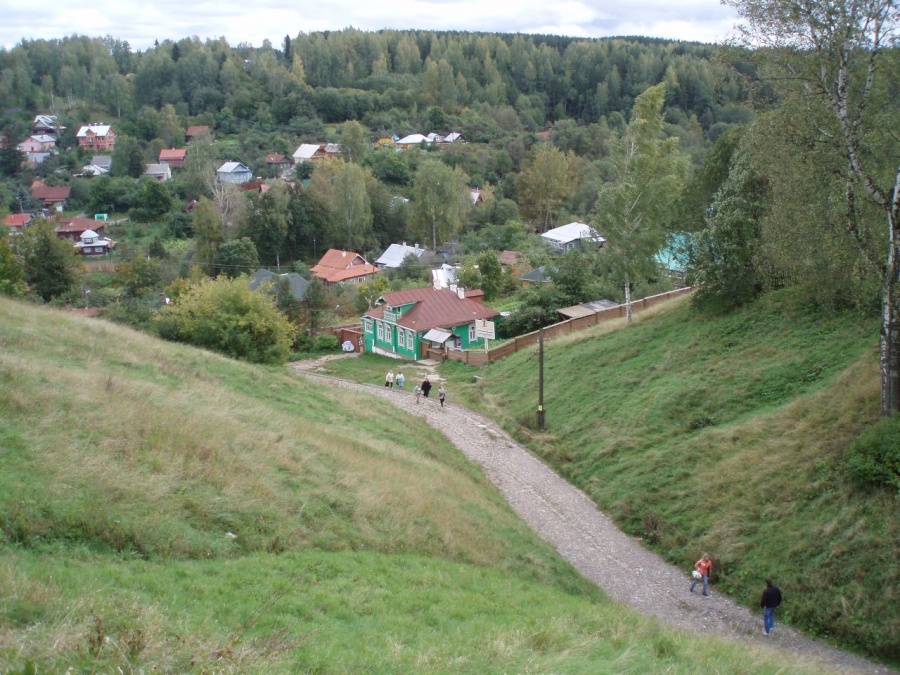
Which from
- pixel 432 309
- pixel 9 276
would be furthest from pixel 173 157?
pixel 432 309

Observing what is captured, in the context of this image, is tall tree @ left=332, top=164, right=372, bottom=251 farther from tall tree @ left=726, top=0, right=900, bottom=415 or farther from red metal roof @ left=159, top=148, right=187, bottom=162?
tall tree @ left=726, top=0, right=900, bottom=415

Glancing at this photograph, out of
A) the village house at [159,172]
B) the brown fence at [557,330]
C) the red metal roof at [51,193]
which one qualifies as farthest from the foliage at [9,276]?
the village house at [159,172]

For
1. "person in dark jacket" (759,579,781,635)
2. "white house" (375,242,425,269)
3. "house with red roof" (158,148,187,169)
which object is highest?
"house with red roof" (158,148,187,169)

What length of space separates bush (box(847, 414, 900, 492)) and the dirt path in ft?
9.96

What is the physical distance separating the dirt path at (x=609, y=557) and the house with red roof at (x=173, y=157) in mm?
92279

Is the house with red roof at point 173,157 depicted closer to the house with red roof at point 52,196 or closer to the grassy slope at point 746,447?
the house with red roof at point 52,196

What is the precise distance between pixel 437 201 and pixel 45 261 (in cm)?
3287

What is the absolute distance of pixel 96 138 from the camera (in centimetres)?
11575

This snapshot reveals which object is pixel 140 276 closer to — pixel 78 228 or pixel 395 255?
pixel 395 255

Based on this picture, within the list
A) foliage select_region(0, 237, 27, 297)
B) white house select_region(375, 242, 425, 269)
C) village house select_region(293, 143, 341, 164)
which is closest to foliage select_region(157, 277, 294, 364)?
foliage select_region(0, 237, 27, 297)

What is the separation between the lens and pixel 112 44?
183625 millimetres

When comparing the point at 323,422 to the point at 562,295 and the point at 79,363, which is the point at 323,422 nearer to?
the point at 79,363

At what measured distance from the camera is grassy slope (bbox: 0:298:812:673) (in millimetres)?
6566

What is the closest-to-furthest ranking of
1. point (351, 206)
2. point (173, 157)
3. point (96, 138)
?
point (351, 206)
point (173, 157)
point (96, 138)
